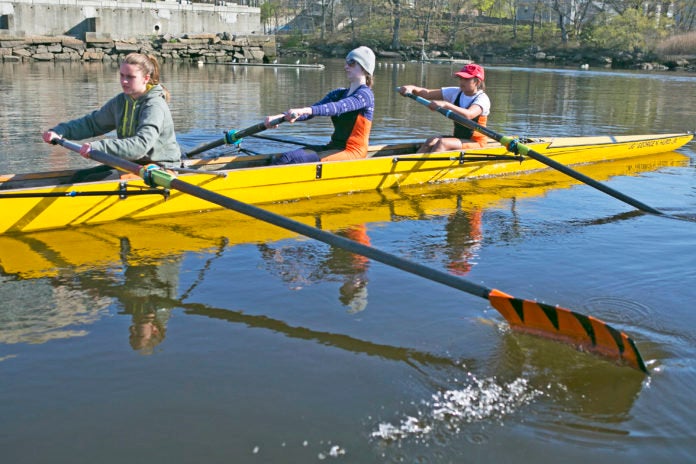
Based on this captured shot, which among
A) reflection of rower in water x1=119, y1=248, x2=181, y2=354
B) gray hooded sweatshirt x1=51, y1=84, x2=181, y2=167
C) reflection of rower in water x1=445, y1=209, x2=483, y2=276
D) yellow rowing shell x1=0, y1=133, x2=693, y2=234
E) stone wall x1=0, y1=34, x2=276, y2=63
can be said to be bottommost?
reflection of rower in water x1=119, y1=248, x2=181, y2=354

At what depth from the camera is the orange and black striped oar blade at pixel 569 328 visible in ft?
14.9

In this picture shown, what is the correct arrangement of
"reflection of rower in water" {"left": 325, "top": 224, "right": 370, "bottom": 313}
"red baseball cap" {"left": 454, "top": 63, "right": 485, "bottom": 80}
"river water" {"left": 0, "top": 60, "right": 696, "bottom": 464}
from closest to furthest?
"river water" {"left": 0, "top": 60, "right": 696, "bottom": 464}
"reflection of rower in water" {"left": 325, "top": 224, "right": 370, "bottom": 313}
"red baseball cap" {"left": 454, "top": 63, "right": 485, "bottom": 80}

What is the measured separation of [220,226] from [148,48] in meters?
40.8

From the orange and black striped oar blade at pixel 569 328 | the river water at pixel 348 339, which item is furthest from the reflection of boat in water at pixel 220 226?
the orange and black striped oar blade at pixel 569 328

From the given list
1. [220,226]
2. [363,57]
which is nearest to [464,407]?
[220,226]

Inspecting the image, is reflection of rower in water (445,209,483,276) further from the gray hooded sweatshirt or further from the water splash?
the gray hooded sweatshirt

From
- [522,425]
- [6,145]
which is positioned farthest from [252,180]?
[6,145]

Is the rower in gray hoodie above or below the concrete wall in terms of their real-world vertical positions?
below

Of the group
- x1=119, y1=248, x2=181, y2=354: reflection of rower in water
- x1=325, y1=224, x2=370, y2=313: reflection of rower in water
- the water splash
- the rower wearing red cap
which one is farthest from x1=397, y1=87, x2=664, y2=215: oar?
the water splash

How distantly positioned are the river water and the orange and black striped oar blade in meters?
0.11

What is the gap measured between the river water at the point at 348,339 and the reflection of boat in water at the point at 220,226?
0.04m

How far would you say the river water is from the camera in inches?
149

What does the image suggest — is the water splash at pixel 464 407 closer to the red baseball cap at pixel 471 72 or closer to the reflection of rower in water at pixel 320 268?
the reflection of rower in water at pixel 320 268

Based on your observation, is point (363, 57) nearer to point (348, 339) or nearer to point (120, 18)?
point (348, 339)
